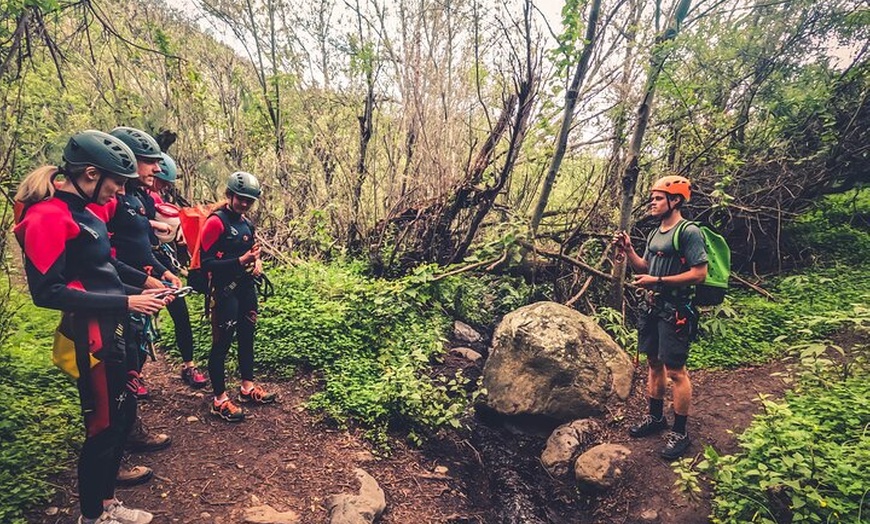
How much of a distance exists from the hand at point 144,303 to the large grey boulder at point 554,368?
4.07m

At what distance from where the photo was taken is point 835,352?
17.3ft

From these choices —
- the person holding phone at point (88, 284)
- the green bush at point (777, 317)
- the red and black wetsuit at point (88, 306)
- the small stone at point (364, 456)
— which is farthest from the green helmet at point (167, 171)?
the green bush at point (777, 317)

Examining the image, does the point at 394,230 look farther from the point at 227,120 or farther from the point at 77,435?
the point at 77,435

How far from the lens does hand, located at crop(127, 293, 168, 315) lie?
256cm

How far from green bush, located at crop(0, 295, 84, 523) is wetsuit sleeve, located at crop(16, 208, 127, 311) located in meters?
1.63

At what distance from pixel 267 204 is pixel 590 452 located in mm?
7443

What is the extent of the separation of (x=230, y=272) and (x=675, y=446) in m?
4.76

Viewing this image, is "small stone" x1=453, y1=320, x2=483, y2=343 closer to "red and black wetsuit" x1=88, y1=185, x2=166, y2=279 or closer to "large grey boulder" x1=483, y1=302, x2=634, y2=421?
"large grey boulder" x1=483, y1=302, x2=634, y2=421

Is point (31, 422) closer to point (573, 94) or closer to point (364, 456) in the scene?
point (364, 456)

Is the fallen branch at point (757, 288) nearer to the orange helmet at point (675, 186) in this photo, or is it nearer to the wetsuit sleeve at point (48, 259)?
the orange helmet at point (675, 186)

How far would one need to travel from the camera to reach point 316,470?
3.94 m

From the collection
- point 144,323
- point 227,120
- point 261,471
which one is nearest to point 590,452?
point 261,471

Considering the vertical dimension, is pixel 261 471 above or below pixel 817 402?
below

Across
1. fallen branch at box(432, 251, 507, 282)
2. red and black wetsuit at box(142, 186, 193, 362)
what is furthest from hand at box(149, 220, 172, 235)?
fallen branch at box(432, 251, 507, 282)
